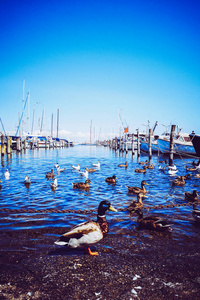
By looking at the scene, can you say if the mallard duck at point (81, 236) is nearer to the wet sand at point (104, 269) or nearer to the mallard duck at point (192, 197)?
the wet sand at point (104, 269)

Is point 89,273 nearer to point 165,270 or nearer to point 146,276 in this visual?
point 146,276

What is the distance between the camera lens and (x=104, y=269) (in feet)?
13.7

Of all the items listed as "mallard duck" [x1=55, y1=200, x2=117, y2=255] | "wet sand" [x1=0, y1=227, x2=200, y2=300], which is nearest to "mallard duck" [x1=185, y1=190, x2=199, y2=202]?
"wet sand" [x1=0, y1=227, x2=200, y2=300]

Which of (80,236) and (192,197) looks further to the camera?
(192,197)

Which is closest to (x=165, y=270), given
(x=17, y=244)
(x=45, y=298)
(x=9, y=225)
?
(x=45, y=298)

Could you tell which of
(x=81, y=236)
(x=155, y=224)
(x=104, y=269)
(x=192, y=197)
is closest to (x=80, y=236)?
(x=81, y=236)

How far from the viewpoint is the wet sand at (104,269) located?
11.4ft

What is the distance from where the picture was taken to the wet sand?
11.4 ft

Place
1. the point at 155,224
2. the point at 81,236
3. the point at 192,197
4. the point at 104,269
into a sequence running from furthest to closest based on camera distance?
the point at 192,197 < the point at 155,224 < the point at 81,236 < the point at 104,269

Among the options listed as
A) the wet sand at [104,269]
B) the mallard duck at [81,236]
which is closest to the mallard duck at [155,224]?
the wet sand at [104,269]

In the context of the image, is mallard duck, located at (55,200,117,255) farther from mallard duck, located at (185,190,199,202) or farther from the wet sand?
mallard duck, located at (185,190,199,202)

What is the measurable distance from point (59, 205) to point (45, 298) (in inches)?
218

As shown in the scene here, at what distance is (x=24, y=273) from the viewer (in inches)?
156

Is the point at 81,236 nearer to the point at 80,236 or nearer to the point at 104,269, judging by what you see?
the point at 80,236
